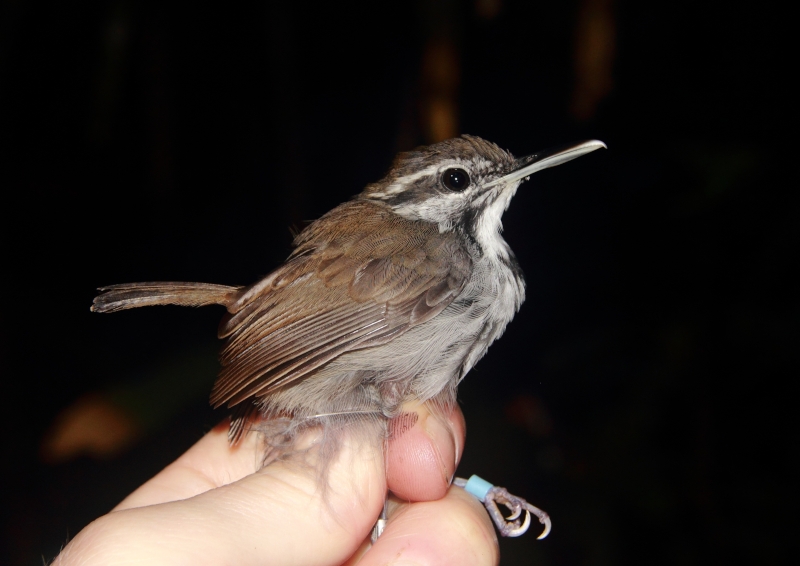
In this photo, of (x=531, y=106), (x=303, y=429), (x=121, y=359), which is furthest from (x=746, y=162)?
(x=121, y=359)

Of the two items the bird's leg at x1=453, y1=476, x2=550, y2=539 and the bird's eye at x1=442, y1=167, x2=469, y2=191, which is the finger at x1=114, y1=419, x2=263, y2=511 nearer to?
the bird's leg at x1=453, y1=476, x2=550, y2=539

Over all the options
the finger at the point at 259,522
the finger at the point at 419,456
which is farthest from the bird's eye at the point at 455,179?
the finger at the point at 259,522

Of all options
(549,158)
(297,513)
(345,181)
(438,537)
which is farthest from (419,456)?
(345,181)

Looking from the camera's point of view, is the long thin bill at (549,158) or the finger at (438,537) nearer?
the finger at (438,537)

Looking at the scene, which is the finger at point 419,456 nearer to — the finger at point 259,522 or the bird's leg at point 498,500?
the finger at point 259,522

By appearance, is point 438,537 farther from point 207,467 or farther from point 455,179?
point 455,179

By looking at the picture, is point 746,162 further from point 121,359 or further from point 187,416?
point 121,359
